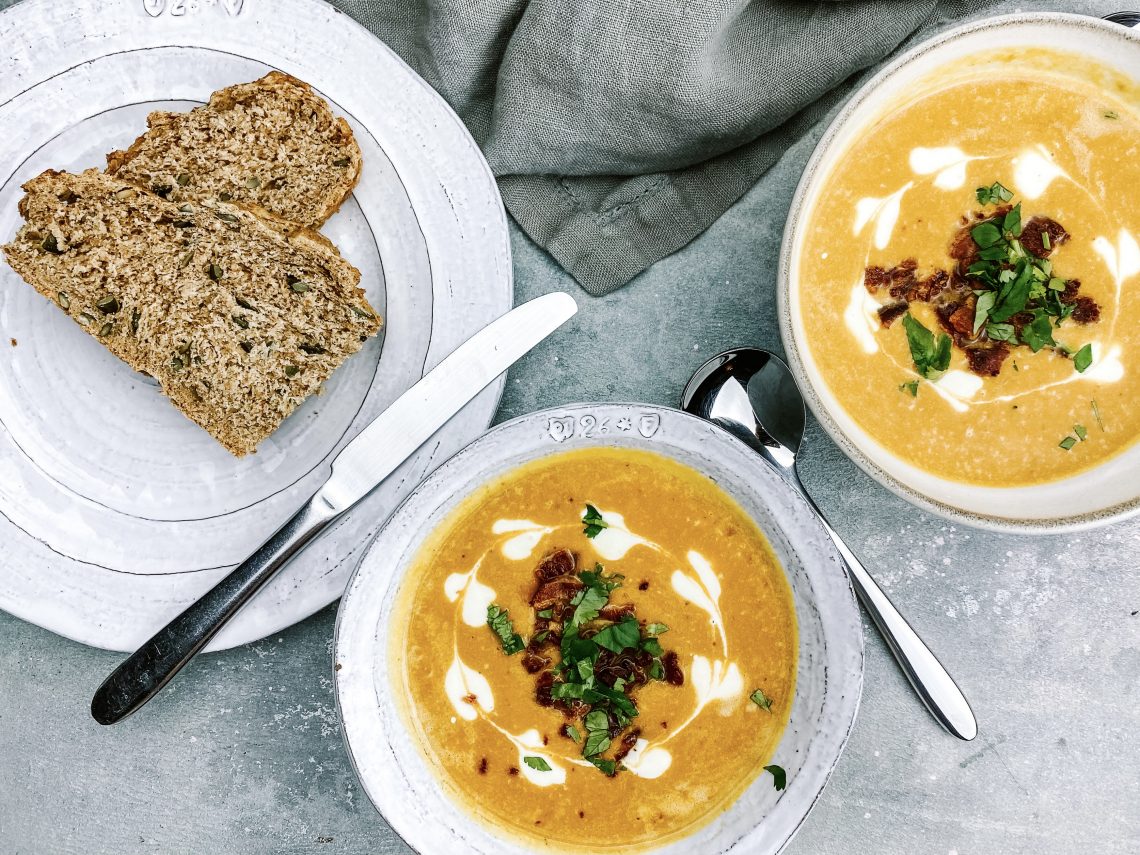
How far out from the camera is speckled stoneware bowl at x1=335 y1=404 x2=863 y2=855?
5.16ft

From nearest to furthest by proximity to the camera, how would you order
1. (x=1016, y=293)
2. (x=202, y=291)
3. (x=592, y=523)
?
(x=1016, y=293)
(x=592, y=523)
(x=202, y=291)

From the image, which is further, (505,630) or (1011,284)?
(505,630)

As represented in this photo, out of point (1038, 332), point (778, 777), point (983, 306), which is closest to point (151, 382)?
point (778, 777)

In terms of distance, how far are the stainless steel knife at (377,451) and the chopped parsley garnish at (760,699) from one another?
90 cm

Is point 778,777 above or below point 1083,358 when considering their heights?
below

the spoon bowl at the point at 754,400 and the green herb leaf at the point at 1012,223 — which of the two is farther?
the spoon bowl at the point at 754,400

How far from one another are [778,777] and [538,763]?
0.52m

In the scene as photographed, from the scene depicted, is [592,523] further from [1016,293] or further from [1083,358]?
[1083,358]

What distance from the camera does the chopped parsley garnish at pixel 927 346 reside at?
5.39ft

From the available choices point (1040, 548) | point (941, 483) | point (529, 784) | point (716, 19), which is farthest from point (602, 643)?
point (716, 19)

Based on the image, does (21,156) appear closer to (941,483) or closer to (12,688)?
(12,688)

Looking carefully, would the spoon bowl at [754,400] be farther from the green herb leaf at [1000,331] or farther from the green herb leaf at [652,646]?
the green herb leaf at [652,646]

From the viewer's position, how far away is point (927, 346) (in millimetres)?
1646

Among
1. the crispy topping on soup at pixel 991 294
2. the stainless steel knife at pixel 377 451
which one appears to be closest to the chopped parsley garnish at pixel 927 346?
the crispy topping on soup at pixel 991 294
